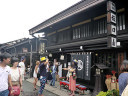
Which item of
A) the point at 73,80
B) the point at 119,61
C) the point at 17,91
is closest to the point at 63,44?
the point at 73,80

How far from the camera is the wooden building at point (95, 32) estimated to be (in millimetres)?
6516

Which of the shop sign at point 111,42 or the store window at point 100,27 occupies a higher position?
the store window at point 100,27

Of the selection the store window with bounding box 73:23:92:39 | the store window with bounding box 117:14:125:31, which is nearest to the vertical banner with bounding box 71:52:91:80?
the store window with bounding box 73:23:92:39

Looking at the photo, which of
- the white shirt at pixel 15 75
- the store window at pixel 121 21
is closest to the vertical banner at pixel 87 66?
the store window at pixel 121 21

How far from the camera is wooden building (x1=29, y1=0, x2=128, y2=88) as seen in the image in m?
6.52

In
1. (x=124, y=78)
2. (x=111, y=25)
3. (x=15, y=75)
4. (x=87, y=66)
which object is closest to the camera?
(x=124, y=78)

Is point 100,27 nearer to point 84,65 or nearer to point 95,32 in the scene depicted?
point 95,32

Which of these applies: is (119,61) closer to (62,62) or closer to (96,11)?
(96,11)

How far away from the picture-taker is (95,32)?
8.52 meters

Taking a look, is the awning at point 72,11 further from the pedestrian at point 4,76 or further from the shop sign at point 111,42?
the pedestrian at point 4,76

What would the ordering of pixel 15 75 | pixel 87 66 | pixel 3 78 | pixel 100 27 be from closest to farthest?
pixel 3 78, pixel 15 75, pixel 100 27, pixel 87 66

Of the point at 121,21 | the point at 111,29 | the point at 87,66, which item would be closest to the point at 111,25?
the point at 111,29

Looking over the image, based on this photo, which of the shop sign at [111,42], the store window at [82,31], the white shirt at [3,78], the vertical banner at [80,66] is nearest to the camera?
the white shirt at [3,78]

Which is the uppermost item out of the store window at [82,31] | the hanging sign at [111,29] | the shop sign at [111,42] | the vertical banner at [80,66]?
the store window at [82,31]
